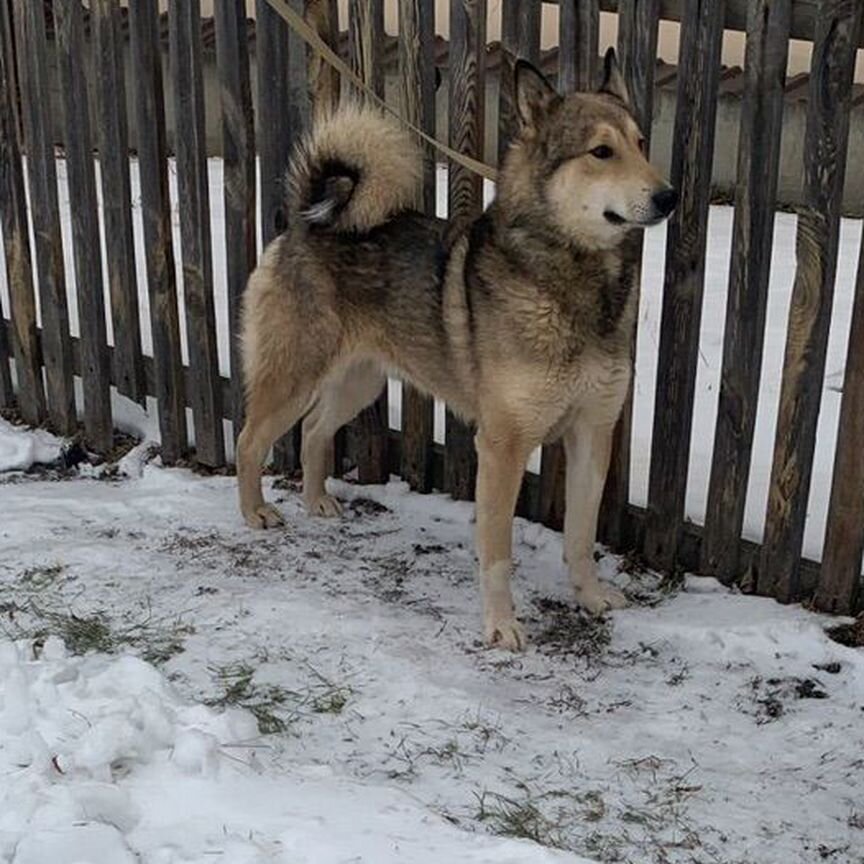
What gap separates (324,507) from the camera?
14.5 feet

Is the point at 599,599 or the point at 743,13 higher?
the point at 743,13

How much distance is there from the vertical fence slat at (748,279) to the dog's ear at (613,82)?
0.32 meters

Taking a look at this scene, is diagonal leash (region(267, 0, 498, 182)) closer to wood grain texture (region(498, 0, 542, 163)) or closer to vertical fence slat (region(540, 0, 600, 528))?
wood grain texture (region(498, 0, 542, 163))

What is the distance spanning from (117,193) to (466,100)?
5.05 ft

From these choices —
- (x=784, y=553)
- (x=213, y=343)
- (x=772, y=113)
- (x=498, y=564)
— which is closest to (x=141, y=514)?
(x=213, y=343)

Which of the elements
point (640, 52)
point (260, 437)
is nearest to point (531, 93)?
point (640, 52)

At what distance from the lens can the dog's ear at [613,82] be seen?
11.1 ft

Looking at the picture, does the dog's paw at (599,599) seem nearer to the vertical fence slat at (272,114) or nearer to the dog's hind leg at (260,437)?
the dog's hind leg at (260,437)

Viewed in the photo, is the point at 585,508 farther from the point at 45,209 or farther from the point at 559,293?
the point at 45,209

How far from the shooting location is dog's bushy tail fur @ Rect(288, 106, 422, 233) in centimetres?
386

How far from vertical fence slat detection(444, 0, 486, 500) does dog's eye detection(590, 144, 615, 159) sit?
646mm

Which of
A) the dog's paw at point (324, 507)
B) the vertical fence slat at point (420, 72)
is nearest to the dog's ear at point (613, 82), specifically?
the vertical fence slat at point (420, 72)

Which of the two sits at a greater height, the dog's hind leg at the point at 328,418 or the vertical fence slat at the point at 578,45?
the vertical fence slat at the point at 578,45

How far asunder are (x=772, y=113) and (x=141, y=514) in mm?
2483
